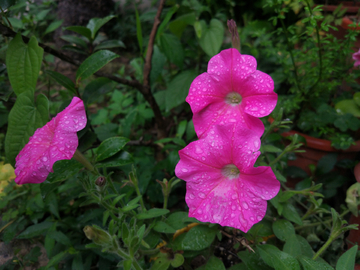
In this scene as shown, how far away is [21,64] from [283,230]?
1.18 m

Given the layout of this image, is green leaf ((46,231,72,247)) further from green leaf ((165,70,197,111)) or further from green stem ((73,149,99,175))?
green leaf ((165,70,197,111))

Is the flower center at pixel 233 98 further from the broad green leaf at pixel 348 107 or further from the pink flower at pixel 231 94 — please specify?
the broad green leaf at pixel 348 107

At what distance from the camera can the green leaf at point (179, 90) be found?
169cm

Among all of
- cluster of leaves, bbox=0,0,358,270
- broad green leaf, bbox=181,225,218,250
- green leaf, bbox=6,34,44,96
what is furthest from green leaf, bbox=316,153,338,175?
green leaf, bbox=6,34,44,96

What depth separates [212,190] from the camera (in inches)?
31.3

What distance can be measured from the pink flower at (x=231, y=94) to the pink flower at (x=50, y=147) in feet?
1.20

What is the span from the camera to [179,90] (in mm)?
1714

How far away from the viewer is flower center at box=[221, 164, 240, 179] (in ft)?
2.67

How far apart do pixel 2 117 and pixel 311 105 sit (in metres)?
1.83

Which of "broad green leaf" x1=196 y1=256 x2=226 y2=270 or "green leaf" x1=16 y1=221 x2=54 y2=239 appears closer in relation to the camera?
"broad green leaf" x1=196 y1=256 x2=226 y2=270

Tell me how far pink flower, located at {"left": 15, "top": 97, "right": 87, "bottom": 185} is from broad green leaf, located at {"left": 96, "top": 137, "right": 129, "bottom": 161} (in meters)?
0.21

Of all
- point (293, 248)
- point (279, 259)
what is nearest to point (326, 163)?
point (293, 248)

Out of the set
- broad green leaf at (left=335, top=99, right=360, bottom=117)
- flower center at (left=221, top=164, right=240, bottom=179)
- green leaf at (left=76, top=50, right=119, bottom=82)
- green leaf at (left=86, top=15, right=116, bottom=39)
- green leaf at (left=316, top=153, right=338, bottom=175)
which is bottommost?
green leaf at (left=316, top=153, right=338, bottom=175)

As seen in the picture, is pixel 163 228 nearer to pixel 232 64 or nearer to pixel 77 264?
pixel 77 264
